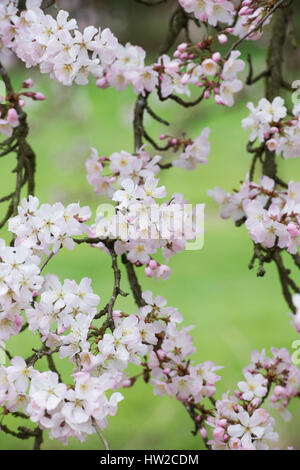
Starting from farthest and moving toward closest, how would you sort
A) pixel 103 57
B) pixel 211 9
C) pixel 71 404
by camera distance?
pixel 211 9
pixel 103 57
pixel 71 404

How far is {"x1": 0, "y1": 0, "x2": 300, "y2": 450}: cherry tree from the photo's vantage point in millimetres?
1144

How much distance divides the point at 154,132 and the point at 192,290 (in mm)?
4362

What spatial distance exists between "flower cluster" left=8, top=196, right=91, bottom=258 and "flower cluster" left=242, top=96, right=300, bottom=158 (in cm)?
51

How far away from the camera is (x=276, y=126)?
5.15 ft

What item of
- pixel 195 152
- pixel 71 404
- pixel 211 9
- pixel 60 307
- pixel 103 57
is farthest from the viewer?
pixel 195 152

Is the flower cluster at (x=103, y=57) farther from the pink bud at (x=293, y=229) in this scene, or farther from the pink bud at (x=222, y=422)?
the pink bud at (x=222, y=422)

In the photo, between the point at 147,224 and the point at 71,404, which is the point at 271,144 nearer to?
the point at 147,224

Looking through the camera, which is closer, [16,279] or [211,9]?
[16,279]

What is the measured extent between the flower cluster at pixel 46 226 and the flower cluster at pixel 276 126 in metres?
0.51

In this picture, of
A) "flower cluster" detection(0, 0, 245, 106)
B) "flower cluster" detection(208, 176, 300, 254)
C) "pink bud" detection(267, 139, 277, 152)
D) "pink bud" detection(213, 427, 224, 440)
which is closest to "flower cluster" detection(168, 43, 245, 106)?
"flower cluster" detection(0, 0, 245, 106)

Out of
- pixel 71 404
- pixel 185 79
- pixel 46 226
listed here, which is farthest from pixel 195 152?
pixel 71 404

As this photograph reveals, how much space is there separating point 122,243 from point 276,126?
0.48 m

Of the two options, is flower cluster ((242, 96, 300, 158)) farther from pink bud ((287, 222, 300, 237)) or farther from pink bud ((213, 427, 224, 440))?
pink bud ((213, 427, 224, 440))

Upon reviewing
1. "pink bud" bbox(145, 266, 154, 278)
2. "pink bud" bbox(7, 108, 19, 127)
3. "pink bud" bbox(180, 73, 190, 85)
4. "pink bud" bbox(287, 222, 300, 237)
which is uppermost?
"pink bud" bbox(180, 73, 190, 85)
